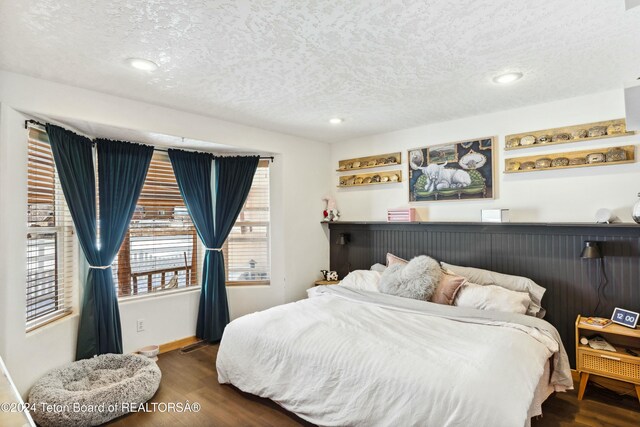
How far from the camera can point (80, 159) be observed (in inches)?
116

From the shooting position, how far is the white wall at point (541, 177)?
280 centimetres

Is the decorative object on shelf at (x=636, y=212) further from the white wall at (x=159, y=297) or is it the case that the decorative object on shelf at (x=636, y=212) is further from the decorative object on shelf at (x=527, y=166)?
the white wall at (x=159, y=297)

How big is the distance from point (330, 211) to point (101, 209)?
267cm

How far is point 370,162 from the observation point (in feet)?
14.3

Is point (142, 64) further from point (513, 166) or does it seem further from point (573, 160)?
point (573, 160)

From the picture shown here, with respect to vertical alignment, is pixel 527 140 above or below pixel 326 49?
below

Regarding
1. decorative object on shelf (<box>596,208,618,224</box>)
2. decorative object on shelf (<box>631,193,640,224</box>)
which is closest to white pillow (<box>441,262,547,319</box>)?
decorative object on shelf (<box>596,208,618,224</box>)

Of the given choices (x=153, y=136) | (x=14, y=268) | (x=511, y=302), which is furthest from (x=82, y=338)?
(x=511, y=302)

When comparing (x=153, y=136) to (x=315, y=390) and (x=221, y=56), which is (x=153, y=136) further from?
(x=315, y=390)

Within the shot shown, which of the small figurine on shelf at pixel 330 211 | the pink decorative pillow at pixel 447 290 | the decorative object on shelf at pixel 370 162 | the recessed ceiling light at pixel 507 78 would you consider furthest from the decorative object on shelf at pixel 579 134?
the small figurine on shelf at pixel 330 211

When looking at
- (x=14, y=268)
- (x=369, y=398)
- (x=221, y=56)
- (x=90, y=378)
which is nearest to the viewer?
(x=369, y=398)

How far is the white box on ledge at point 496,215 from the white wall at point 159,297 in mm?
2135

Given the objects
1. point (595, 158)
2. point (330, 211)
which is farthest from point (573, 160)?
point (330, 211)

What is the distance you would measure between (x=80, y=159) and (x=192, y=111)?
3.52 ft
